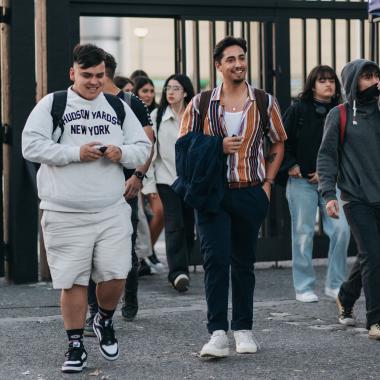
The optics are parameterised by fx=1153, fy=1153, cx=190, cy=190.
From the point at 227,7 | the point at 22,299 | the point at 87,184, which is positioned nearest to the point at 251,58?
the point at 227,7

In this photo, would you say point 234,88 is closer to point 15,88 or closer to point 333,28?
point 15,88

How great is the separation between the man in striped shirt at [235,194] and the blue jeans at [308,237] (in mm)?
2204

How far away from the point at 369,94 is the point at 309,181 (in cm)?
184

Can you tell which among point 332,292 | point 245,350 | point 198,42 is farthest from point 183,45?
point 245,350

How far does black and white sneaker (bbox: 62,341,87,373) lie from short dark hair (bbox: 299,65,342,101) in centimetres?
358

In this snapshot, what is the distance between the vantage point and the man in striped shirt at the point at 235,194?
6.78 metres

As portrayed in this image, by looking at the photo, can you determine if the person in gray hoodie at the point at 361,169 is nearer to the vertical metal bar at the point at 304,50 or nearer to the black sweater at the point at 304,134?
the black sweater at the point at 304,134

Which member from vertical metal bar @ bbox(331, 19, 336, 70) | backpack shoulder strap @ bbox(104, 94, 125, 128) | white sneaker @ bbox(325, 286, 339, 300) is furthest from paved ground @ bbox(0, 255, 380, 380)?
vertical metal bar @ bbox(331, 19, 336, 70)

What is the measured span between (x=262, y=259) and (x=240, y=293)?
4.10 meters

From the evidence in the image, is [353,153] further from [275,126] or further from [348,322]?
[348,322]

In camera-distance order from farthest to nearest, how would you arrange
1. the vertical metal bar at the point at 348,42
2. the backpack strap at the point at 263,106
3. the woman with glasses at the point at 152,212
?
the vertical metal bar at the point at 348,42
the woman with glasses at the point at 152,212
the backpack strap at the point at 263,106

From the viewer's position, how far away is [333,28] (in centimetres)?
1095

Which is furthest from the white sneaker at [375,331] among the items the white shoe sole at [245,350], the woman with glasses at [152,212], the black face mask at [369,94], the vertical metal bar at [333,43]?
the vertical metal bar at [333,43]

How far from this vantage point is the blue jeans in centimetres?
908
